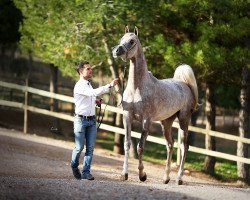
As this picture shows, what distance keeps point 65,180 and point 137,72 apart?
2.08 meters

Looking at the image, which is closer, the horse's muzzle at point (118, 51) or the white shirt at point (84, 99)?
the horse's muzzle at point (118, 51)

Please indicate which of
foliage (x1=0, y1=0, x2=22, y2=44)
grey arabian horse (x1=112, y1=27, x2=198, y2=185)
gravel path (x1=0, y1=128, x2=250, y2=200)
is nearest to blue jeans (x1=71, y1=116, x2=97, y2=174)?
gravel path (x1=0, y1=128, x2=250, y2=200)

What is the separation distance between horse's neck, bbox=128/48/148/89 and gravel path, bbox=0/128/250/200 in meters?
1.57

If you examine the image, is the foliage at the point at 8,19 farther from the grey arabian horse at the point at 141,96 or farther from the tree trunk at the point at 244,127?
the grey arabian horse at the point at 141,96

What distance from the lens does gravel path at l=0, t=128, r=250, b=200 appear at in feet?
23.4

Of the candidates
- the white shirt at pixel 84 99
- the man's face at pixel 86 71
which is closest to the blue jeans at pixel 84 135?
the white shirt at pixel 84 99

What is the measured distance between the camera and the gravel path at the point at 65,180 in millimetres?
7117

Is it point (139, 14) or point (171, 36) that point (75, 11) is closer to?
point (139, 14)

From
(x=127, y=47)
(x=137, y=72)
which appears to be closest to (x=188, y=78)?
(x=137, y=72)

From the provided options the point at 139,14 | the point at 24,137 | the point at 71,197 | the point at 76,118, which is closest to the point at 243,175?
the point at 139,14

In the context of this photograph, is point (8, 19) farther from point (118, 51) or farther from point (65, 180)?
point (65, 180)

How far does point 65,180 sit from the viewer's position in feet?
26.6

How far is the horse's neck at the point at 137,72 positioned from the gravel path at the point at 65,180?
1568 mm

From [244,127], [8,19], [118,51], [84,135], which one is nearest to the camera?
[118,51]
